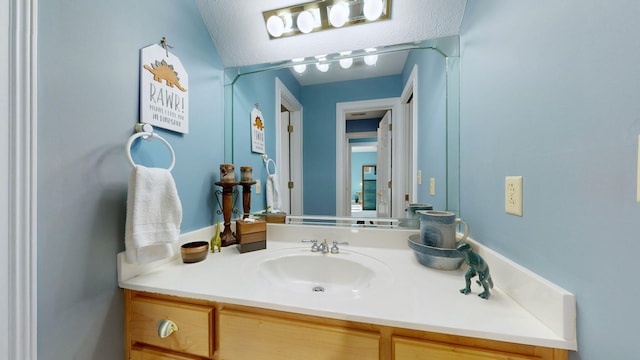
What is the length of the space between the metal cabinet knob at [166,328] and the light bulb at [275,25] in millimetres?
1302

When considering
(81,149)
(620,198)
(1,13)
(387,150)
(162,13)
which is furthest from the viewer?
(387,150)

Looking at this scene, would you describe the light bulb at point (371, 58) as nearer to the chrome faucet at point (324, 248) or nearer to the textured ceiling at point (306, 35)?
the textured ceiling at point (306, 35)

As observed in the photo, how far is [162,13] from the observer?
0.90 meters

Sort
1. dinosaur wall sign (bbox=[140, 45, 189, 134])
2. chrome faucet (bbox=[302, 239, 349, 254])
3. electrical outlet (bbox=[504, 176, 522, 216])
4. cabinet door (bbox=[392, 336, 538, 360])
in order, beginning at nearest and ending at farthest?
cabinet door (bbox=[392, 336, 538, 360]) < electrical outlet (bbox=[504, 176, 522, 216]) < dinosaur wall sign (bbox=[140, 45, 189, 134]) < chrome faucet (bbox=[302, 239, 349, 254])

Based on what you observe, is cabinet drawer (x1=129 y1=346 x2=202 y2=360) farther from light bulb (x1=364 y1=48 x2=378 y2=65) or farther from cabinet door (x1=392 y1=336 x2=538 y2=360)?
light bulb (x1=364 y1=48 x2=378 y2=65)

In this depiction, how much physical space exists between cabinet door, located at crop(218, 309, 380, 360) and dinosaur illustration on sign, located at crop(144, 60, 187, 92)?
0.89 metres

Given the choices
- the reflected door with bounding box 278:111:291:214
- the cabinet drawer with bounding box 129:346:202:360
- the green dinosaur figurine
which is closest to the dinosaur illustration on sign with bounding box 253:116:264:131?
the reflected door with bounding box 278:111:291:214

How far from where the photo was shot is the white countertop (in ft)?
1.61

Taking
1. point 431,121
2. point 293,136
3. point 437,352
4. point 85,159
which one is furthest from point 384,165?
point 85,159

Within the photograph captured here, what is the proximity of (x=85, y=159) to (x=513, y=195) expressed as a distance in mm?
1239

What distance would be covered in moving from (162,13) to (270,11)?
476 millimetres

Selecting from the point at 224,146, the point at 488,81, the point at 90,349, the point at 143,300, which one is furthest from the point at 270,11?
the point at 90,349

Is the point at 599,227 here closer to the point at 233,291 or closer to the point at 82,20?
the point at 233,291

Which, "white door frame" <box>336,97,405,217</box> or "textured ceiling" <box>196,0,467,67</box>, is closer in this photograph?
"textured ceiling" <box>196,0,467,67</box>
